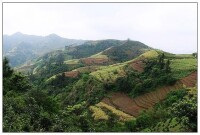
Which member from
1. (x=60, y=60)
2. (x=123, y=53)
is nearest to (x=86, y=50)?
(x=60, y=60)

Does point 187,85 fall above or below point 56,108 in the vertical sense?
below

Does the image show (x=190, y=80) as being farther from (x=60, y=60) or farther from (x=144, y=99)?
(x=60, y=60)

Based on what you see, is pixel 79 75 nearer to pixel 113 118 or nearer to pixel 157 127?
pixel 113 118

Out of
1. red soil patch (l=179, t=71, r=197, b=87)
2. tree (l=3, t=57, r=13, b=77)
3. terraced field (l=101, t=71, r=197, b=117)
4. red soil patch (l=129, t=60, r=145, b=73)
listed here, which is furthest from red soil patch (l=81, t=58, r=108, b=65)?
tree (l=3, t=57, r=13, b=77)

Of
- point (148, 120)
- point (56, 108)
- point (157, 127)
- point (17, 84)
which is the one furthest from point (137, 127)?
point (17, 84)

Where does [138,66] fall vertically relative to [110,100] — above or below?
above

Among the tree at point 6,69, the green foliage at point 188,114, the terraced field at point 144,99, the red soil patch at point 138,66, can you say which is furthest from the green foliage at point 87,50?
the green foliage at point 188,114

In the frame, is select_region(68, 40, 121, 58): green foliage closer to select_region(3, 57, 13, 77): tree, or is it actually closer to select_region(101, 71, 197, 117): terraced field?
select_region(101, 71, 197, 117): terraced field
